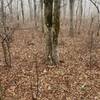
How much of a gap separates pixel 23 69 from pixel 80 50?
4.14 meters

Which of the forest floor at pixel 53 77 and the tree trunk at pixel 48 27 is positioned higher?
the tree trunk at pixel 48 27

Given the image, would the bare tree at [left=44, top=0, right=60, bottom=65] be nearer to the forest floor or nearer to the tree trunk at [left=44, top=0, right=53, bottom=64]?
the tree trunk at [left=44, top=0, right=53, bottom=64]

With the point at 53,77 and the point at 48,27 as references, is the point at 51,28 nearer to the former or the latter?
the point at 48,27

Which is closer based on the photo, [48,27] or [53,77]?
[53,77]

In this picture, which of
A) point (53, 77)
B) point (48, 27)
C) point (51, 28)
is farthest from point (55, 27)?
point (53, 77)

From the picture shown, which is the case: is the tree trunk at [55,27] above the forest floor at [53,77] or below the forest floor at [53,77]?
above

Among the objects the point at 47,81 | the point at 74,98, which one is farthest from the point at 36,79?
the point at 74,98

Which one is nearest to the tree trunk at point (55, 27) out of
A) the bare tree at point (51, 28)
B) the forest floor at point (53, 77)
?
the bare tree at point (51, 28)

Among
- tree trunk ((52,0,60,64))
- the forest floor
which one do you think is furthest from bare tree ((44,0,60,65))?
the forest floor

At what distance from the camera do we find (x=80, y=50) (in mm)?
10344

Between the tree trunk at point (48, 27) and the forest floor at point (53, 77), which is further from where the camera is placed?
the tree trunk at point (48, 27)

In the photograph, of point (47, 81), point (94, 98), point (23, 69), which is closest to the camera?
point (94, 98)

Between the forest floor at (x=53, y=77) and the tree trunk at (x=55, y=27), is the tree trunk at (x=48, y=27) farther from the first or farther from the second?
the forest floor at (x=53, y=77)

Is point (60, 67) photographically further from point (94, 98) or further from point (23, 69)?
point (94, 98)
